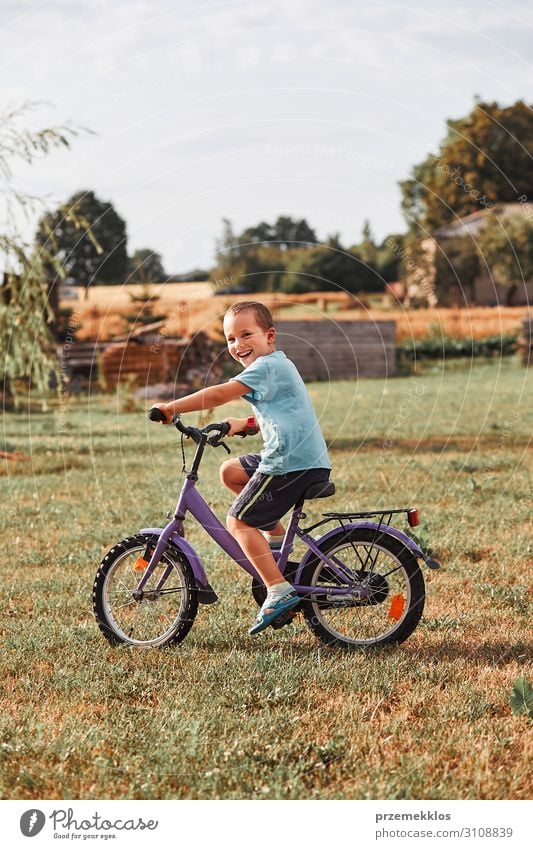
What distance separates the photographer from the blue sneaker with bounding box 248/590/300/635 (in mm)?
5539

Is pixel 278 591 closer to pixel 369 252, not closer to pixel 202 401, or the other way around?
pixel 202 401

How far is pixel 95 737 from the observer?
4566 mm

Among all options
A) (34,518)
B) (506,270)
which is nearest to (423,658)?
(34,518)

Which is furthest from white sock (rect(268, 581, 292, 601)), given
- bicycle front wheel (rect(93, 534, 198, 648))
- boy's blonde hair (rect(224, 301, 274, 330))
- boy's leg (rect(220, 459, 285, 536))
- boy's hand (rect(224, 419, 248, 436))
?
boy's blonde hair (rect(224, 301, 274, 330))

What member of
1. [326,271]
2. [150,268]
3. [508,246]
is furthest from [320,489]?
[508,246]

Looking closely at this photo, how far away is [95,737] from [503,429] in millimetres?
11849

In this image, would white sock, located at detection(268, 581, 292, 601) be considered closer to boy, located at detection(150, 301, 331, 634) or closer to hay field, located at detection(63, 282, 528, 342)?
boy, located at detection(150, 301, 331, 634)

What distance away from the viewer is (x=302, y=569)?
18.6 ft

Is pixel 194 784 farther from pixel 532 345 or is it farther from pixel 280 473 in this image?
pixel 532 345

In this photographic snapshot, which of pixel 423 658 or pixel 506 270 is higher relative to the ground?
pixel 506 270

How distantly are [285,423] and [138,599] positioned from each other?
1.48 metres

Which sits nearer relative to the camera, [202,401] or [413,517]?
[202,401]

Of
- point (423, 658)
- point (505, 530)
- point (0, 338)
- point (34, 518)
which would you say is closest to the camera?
point (423, 658)

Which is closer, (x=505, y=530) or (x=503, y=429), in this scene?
(x=505, y=530)
